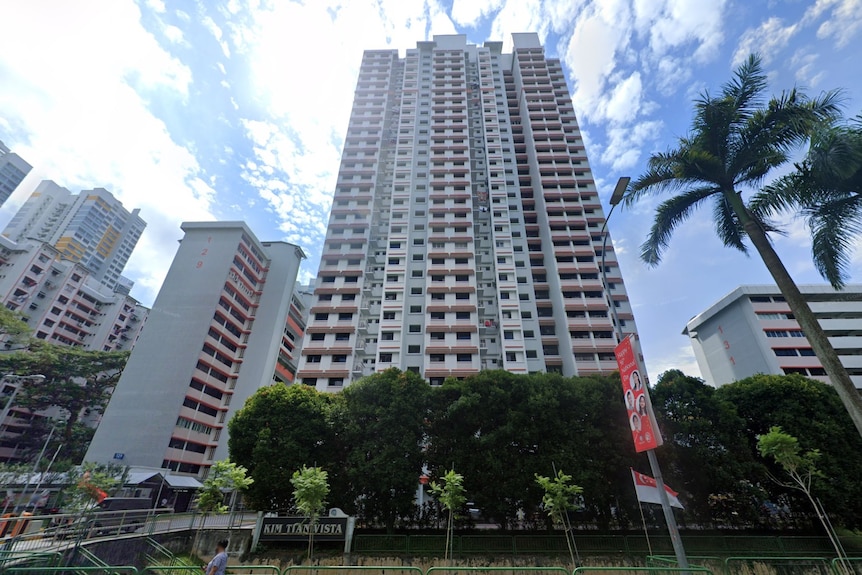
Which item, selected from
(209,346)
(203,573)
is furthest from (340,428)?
(209,346)

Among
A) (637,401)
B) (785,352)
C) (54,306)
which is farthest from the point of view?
(54,306)

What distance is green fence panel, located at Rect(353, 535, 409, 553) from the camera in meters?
19.7

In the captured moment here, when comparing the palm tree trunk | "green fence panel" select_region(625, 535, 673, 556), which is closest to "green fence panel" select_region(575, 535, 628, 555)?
"green fence panel" select_region(625, 535, 673, 556)

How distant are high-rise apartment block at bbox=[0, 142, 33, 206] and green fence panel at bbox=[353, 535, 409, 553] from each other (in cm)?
13112

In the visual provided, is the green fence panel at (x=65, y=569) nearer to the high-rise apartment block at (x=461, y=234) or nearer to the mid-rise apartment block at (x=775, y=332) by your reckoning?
the high-rise apartment block at (x=461, y=234)

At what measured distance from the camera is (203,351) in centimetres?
4875

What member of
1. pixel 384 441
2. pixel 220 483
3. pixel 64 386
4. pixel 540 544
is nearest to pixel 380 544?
pixel 384 441

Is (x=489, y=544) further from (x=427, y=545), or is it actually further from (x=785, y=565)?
(x=785, y=565)

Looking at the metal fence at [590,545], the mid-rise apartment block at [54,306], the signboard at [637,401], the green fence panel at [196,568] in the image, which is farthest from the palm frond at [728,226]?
the mid-rise apartment block at [54,306]

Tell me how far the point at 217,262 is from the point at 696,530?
5936 cm

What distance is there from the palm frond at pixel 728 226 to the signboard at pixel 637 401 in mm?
10750

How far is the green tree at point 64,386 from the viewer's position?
150 feet

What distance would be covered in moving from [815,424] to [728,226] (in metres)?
15.8

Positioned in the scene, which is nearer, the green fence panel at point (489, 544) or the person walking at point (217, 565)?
the person walking at point (217, 565)
